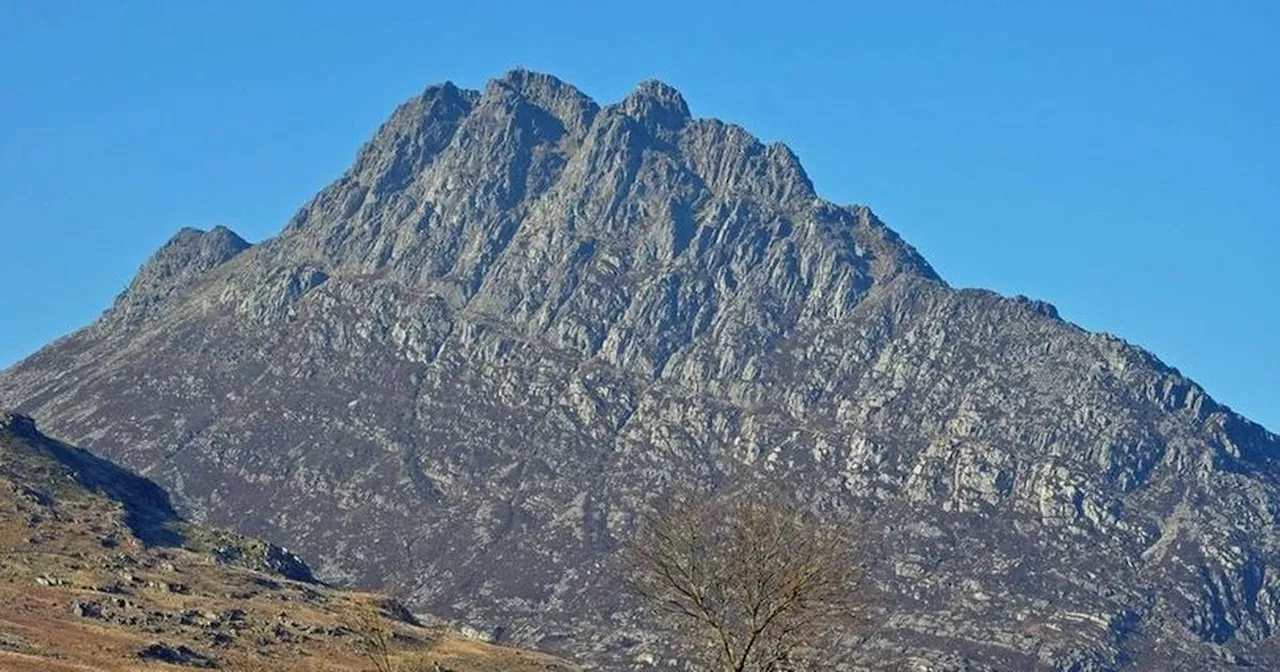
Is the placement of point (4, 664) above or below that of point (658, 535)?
below

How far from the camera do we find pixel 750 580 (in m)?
55.0

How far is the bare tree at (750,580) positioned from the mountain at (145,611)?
4206 cm

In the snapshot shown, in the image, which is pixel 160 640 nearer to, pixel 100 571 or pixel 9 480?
pixel 100 571

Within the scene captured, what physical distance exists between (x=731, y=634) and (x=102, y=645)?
7185cm

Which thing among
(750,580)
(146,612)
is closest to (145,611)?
(146,612)

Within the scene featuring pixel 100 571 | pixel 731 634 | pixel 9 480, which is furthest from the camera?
pixel 9 480

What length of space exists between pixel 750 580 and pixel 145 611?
346 feet

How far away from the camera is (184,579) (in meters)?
179

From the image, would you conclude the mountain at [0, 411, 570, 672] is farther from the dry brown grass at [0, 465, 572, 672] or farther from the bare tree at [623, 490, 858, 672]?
the bare tree at [623, 490, 858, 672]

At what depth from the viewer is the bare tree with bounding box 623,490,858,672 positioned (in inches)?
2122

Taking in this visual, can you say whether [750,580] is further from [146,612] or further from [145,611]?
[145,611]

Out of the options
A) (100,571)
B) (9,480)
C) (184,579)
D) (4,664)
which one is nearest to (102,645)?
(4,664)

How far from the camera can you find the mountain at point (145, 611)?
112500 mm

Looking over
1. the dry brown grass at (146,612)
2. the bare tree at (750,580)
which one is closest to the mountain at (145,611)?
the dry brown grass at (146,612)
